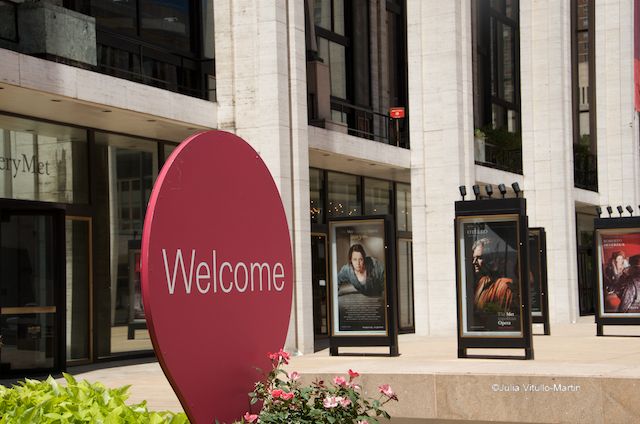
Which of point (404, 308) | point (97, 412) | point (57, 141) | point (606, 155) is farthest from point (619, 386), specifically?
point (606, 155)

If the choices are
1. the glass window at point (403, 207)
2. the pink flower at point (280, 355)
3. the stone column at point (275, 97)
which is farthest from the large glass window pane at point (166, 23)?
the pink flower at point (280, 355)

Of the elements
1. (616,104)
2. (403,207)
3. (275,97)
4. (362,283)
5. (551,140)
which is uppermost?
(616,104)

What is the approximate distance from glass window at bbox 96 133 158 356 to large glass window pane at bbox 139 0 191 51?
217cm

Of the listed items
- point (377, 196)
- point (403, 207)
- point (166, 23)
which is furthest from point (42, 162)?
point (403, 207)

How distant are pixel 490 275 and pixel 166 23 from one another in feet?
A: 28.3

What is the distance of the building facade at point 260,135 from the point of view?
15.9m

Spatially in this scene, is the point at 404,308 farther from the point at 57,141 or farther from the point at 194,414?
the point at 194,414

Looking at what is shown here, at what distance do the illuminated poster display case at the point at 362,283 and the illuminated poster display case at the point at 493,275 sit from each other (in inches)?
71.6

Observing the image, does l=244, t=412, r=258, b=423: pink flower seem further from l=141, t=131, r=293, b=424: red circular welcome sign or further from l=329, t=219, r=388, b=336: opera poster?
l=329, t=219, r=388, b=336: opera poster

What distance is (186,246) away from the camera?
5.15m

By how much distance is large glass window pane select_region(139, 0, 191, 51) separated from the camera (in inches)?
771

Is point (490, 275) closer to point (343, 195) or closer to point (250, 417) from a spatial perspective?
point (250, 417)

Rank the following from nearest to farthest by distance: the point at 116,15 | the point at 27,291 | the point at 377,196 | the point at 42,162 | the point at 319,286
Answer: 1. the point at 27,291
2. the point at 42,162
3. the point at 116,15
4. the point at 319,286
5. the point at 377,196

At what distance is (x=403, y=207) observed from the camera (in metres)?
28.3
